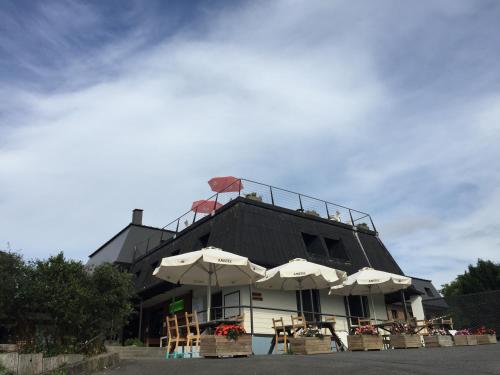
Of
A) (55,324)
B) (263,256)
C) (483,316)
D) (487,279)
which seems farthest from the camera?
(487,279)

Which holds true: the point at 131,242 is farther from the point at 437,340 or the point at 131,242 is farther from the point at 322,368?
the point at 322,368

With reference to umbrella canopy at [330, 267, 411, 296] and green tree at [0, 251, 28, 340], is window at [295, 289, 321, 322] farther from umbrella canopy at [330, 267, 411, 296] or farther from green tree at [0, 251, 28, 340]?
green tree at [0, 251, 28, 340]

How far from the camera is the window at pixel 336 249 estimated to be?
1831cm

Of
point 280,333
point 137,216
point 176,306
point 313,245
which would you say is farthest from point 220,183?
point 280,333

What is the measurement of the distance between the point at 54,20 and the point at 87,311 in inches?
266

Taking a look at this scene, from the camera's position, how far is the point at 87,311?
10.7m

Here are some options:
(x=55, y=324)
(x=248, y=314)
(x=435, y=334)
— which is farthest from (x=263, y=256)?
(x=55, y=324)

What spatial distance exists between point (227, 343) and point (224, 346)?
9 centimetres

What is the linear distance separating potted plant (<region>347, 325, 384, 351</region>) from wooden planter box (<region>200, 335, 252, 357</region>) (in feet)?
11.6

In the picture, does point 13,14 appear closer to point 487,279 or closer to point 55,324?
point 55,324

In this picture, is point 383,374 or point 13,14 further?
point 13,14

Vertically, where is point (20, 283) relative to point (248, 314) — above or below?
above

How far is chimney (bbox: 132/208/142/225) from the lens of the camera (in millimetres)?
25894

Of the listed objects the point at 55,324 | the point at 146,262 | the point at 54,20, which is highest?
the point at 54,20
